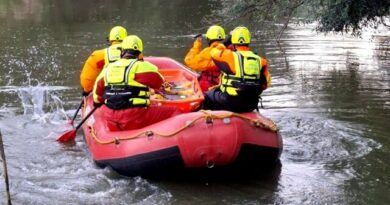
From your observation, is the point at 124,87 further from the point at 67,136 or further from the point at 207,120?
the point at 67,136

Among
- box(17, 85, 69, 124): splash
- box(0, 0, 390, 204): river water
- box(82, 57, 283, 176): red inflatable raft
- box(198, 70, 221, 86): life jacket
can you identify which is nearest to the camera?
box(82, 57, 283, 176): red inflatable raft

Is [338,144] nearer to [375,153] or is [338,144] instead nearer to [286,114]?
[375,153]

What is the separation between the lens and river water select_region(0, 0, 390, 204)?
20.4 feet

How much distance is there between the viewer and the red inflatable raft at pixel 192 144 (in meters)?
6.06

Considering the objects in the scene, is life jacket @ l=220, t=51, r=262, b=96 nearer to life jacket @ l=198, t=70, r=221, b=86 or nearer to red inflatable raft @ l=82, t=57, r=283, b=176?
red inflatable raft @ l=82, t=57, r=283, b=176

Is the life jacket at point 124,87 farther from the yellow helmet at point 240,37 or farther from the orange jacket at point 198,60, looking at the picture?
the orange jacket at point 198,60

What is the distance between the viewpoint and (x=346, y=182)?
254 inches

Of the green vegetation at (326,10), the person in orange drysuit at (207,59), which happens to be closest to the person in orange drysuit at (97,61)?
the person in orange drysuit at (207,59)

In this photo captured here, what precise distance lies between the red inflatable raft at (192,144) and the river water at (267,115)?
0.78 ft

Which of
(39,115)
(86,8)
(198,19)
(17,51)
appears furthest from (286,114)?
(86,8)

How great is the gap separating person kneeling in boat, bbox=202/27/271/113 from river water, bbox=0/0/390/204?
0.87 metres

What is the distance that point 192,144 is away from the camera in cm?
604

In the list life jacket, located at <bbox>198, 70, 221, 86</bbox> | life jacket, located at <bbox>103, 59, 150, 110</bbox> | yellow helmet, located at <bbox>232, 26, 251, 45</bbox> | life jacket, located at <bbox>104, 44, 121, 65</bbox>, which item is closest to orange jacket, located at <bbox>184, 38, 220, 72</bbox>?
life jacket, located at <bbox>198, 70, 221, 86</bbox>

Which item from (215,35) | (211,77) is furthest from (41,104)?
(215,35)
